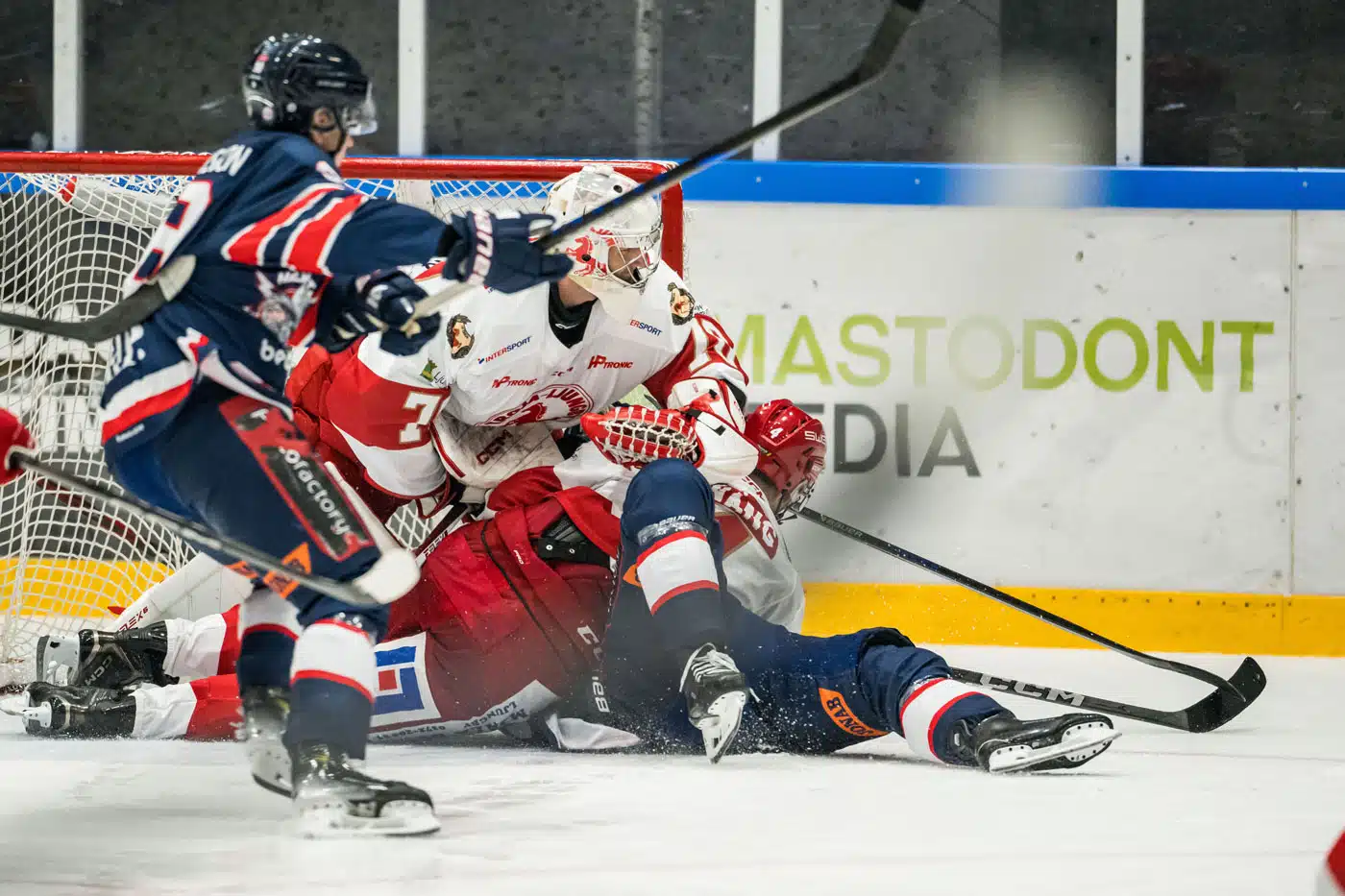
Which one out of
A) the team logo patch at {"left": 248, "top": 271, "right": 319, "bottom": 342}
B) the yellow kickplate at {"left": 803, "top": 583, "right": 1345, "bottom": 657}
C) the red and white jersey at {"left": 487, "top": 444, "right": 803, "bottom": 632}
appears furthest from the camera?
the yellow kickplate at {"left": 803, "top": 583, "right": 1345, "bottom": 657}

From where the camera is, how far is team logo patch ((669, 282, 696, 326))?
3.12m

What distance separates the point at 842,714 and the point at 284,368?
3.37 feet

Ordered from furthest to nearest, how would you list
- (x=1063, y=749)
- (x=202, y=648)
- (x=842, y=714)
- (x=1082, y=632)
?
1. (x=1082, y=632)
2. (x=202, y=648)
3. (x=842, y=714)
4. (x=1063, y=749)

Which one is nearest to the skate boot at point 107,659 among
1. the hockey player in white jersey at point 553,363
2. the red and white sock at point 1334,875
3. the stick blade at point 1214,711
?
the hockey player in white jersey at point 553,363

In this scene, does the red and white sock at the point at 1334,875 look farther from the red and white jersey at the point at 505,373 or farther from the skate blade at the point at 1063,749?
the red and white jersey at the point at 505,373

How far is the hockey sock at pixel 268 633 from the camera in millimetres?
2318

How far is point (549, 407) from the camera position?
10.2 feet

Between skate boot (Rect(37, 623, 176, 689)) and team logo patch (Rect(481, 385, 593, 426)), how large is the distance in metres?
0.70

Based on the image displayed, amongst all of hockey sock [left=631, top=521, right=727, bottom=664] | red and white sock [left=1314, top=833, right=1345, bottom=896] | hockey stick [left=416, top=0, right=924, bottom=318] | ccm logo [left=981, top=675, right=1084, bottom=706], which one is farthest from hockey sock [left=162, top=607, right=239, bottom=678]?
red and white sock [left=1314, top=833, right=1345, bottom=896]

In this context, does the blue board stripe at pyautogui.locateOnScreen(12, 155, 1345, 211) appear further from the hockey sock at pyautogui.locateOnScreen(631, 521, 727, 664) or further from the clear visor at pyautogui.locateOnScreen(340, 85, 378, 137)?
the clear visor at pyautogui.locateOnScreen(340, 85, 378, 137)

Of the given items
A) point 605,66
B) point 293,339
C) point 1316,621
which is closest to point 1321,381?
point 1316,621

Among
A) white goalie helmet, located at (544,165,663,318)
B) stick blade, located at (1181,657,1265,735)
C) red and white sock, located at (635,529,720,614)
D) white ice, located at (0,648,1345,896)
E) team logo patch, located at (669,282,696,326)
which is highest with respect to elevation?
white goalie helmet, located at (544,165,663,318)

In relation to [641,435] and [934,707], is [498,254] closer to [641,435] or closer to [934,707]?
[641,435]

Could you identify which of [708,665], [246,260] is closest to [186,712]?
[708,665]
